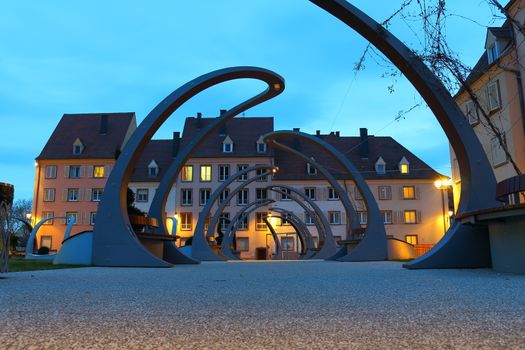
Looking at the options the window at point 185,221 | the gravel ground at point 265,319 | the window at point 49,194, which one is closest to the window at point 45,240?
the window at point 49,194

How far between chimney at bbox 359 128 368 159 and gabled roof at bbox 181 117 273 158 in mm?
10857

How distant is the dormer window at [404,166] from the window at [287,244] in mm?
14660

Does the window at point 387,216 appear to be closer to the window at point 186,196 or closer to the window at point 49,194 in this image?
the window at point 186,196

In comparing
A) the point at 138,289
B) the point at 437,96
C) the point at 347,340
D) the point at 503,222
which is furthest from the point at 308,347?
the point at 437,96

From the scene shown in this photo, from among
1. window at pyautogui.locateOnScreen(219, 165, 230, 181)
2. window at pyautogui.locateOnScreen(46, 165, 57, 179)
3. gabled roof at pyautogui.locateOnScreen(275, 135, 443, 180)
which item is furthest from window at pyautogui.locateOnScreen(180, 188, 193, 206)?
window at pyautogui.locateOnScreen(46, 165, 57, 179)

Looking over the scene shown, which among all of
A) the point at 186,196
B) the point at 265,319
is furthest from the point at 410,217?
the point at 265,319

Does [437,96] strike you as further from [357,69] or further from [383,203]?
Result: [383,203]

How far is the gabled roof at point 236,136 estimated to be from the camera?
52.6 metres

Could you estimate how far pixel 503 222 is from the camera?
27.1 feet

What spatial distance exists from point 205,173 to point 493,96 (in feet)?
111

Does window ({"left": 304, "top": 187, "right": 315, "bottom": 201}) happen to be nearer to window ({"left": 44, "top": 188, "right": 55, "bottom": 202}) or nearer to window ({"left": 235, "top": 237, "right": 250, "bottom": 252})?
window ({"left": 235, "top": 237, "right": 250, "bottom": 252})

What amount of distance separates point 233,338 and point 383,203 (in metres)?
49.6

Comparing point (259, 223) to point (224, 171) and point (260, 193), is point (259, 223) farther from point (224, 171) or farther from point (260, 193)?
point (224, 171)

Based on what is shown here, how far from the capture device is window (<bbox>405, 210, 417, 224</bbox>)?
4953 cm
